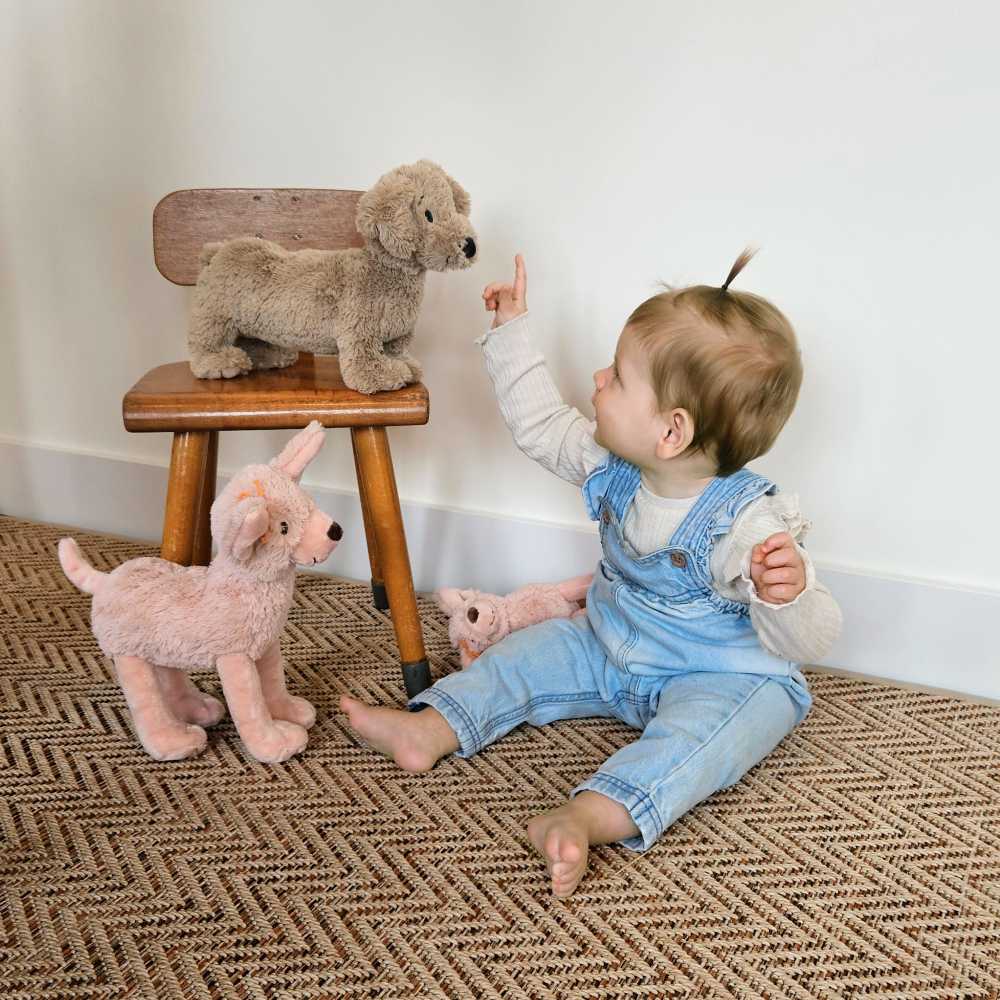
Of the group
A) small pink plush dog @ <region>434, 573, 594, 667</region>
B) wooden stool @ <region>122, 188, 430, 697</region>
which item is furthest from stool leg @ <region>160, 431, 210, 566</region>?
small pink plush dog @ <region>434, 573, 594, 667</region>

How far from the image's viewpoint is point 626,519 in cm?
114

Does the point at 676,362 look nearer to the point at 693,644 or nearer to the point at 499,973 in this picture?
the point at 693,644

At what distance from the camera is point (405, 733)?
3.54ft

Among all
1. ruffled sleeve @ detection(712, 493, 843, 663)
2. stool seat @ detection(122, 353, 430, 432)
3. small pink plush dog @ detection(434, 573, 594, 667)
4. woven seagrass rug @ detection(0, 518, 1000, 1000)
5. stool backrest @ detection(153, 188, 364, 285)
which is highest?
stool backrest @ detection(153, 188, 364, 285)

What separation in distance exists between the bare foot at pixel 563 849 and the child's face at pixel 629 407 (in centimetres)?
35

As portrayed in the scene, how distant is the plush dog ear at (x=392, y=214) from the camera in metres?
1.06

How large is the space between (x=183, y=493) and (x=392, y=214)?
36 cm

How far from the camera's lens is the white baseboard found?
1.30 meters

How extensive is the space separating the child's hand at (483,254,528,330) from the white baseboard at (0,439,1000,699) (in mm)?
348

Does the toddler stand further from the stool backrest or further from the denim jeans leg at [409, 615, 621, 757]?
the stool backrest

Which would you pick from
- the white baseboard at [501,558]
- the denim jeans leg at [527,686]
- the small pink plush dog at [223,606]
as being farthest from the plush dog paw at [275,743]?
the white baseboard at [501,558]

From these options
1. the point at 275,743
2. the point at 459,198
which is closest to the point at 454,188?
the point at 459,198

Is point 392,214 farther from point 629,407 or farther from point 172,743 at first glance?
point 172,743

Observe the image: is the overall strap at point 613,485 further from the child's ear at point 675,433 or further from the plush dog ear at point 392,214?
the plush dog ear at point 392,214
